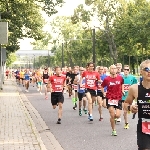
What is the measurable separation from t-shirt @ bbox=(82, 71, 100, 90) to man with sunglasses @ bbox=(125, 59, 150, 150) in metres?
8.69

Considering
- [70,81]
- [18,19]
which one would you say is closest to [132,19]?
[18,19]

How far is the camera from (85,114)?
1642 centimetres

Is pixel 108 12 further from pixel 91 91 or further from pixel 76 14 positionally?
pixel 91 91

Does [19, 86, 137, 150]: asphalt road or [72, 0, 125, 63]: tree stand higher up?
[72, 0, 125, 63]: tree

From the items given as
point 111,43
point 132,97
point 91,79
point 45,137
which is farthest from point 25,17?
point 132,97

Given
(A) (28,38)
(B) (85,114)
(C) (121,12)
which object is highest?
(C) (121,12)

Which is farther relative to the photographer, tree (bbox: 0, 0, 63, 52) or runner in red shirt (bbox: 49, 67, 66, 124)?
tree (bbox: 0, 0, 63, 52)

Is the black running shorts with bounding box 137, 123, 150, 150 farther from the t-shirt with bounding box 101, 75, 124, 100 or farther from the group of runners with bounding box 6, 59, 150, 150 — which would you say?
the t-shirt with bounding box 101, 75, 124, 100

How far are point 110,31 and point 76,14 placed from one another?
4.78 m

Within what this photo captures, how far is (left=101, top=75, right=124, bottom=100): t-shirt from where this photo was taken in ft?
36.7

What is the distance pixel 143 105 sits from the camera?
17.6 ft

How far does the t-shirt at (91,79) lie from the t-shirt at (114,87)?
2.72 metres

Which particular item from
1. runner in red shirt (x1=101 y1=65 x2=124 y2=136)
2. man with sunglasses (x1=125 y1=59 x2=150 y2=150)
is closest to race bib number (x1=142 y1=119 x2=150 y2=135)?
man with sunglasses (x1=125 y1=59 x2=150 y2=150)

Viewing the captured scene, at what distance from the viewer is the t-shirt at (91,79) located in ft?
46.5
